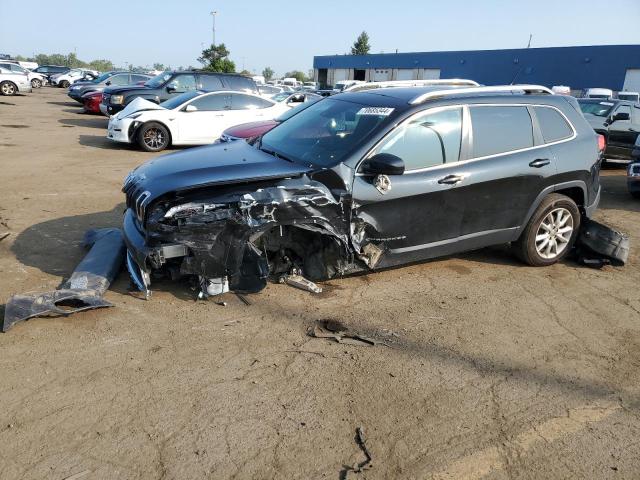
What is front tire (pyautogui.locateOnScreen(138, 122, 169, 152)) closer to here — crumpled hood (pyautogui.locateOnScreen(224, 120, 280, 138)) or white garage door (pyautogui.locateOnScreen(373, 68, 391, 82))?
crumpled hood (pyautogui.locateOnScreen(224, 120, 280, 138))

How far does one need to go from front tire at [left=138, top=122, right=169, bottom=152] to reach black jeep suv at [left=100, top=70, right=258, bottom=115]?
3065 millimetres

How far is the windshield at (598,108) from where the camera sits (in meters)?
12.9

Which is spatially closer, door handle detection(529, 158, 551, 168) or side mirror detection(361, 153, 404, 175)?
side mirror detection(361, 153, 404, 175)

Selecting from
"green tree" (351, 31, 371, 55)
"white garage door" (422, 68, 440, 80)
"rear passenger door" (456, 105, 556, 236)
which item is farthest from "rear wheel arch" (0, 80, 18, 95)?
"green tree" (351, 31, 371, 55)

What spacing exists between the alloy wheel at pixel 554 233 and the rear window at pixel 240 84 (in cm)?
1104

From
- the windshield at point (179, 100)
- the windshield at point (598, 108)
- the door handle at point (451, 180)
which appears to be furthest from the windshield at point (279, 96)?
the door handle at point (451, 180)

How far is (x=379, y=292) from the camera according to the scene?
15.3ft

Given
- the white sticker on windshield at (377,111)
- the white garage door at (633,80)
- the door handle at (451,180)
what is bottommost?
the door handle at (451,180)

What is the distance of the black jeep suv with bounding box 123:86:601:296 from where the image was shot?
4059 mm

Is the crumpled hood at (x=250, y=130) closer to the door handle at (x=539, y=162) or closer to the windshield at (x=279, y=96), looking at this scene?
the door handle at (x=539, y=162)

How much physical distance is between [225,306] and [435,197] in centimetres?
209

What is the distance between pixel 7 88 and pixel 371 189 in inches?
1203

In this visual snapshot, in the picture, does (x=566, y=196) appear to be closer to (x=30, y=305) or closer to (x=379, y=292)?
(x=379, y=292)

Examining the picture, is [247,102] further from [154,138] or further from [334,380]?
[334,380]
